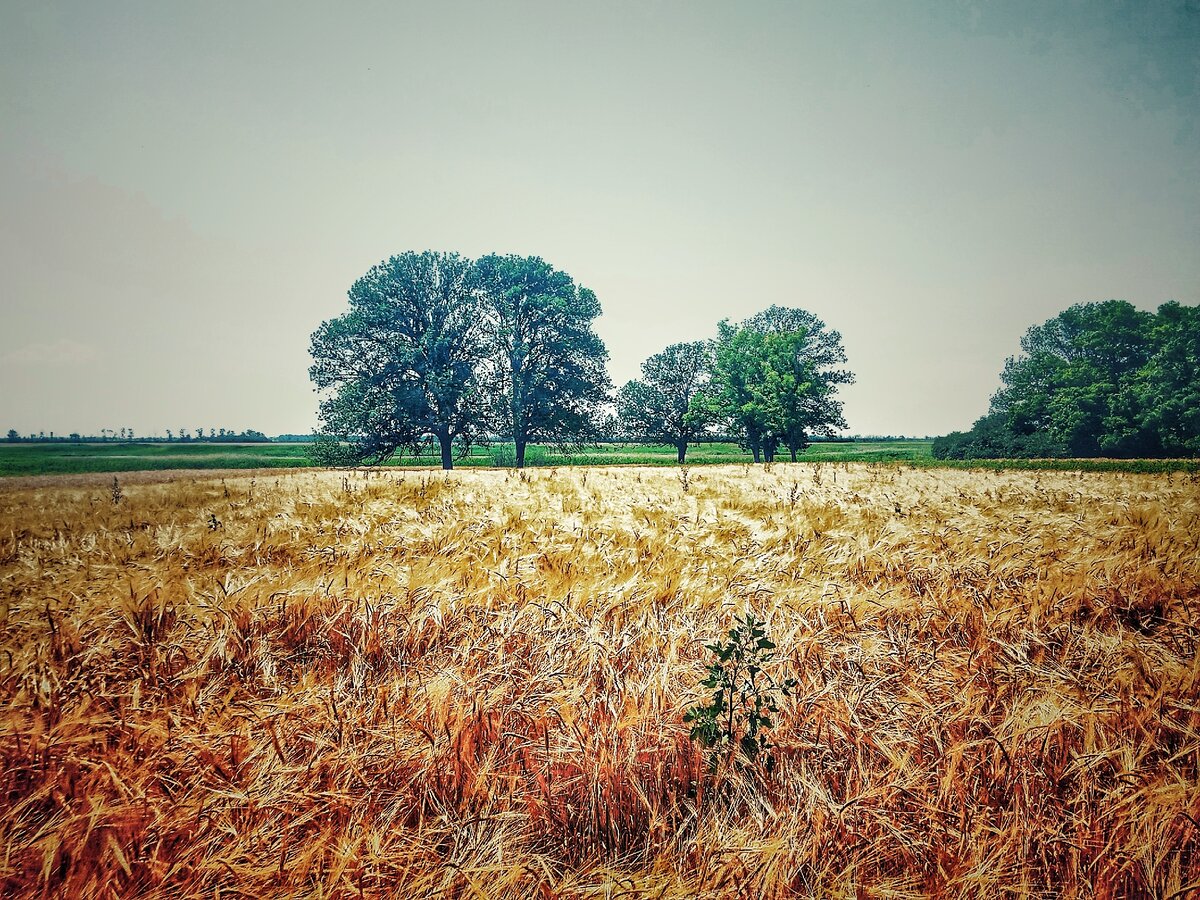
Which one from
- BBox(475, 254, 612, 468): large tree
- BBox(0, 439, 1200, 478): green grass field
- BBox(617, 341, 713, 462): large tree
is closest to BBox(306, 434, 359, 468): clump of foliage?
BBox(0, 439, 1200, 478): green grass field

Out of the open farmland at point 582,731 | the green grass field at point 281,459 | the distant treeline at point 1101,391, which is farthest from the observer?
the green grass field at point 281,459

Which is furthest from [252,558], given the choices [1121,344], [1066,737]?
[1121,344]

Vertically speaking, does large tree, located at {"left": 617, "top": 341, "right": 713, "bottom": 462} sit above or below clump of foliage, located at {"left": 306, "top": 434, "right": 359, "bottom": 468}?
above

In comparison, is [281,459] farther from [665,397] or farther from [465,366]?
[665,397]

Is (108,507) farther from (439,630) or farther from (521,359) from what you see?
(521,359)

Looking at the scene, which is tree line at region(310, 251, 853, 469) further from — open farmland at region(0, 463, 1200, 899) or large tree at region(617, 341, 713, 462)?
open farmland at region(0, 463, 1200, 899)

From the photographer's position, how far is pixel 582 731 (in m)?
1.73

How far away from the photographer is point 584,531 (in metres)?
4.95

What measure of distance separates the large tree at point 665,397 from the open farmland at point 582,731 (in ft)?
200

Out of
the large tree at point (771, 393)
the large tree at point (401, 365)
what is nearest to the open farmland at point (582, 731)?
the large tree at point (401, 365)

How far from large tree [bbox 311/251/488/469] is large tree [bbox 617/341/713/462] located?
34.2 m

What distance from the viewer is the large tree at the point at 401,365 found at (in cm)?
2975

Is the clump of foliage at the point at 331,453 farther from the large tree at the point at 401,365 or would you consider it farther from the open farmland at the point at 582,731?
the open farmland at the point at 582,731

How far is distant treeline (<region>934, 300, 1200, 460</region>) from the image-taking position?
43000mm
